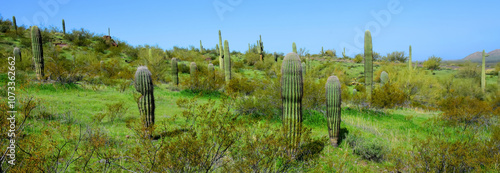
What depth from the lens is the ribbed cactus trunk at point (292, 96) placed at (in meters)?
6.35

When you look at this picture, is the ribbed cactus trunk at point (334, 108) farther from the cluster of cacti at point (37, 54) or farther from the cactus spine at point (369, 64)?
the cluster of cacti at point (37, 54)

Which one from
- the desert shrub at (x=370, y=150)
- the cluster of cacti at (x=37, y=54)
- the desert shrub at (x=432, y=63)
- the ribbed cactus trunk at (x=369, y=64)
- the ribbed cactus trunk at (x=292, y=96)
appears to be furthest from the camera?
the desert shrub at (x=432, y=63)

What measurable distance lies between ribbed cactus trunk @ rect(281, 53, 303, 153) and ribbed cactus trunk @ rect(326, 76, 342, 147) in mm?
1435

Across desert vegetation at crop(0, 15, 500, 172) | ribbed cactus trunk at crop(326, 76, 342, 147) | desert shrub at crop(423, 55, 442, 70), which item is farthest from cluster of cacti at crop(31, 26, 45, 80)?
desert shrub at crop(423, 55, 442, 70)

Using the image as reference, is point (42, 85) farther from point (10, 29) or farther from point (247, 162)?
point (10, 29)

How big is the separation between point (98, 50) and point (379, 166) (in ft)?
98.7

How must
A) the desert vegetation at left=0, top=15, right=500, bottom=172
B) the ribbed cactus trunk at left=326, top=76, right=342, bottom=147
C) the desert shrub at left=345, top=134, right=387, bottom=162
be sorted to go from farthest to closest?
the ribbed cactus trunk at left=326, top=76, right=342, bottom=147, the desert shrub at left=345, top=134, right=387, bottom=162, the desert vegetation at left=0, top=15, right=500, bottom=172

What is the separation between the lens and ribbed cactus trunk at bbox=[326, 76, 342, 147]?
7.33m

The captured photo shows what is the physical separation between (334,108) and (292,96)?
1.75 meters

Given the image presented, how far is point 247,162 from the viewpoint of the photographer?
14.6 ft

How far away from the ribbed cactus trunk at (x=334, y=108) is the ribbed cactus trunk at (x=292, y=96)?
143 centimetres

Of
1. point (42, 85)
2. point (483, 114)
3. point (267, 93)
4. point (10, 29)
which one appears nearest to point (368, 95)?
point (483, 114)

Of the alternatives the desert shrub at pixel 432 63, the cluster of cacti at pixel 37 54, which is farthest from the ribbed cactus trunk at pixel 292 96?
the desert shrub at pixel 432 63

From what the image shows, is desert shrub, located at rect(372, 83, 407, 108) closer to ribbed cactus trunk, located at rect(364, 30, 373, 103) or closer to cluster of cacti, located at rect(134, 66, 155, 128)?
ribbed cactus trunk, located at rect(364, 30, 373, 103)
